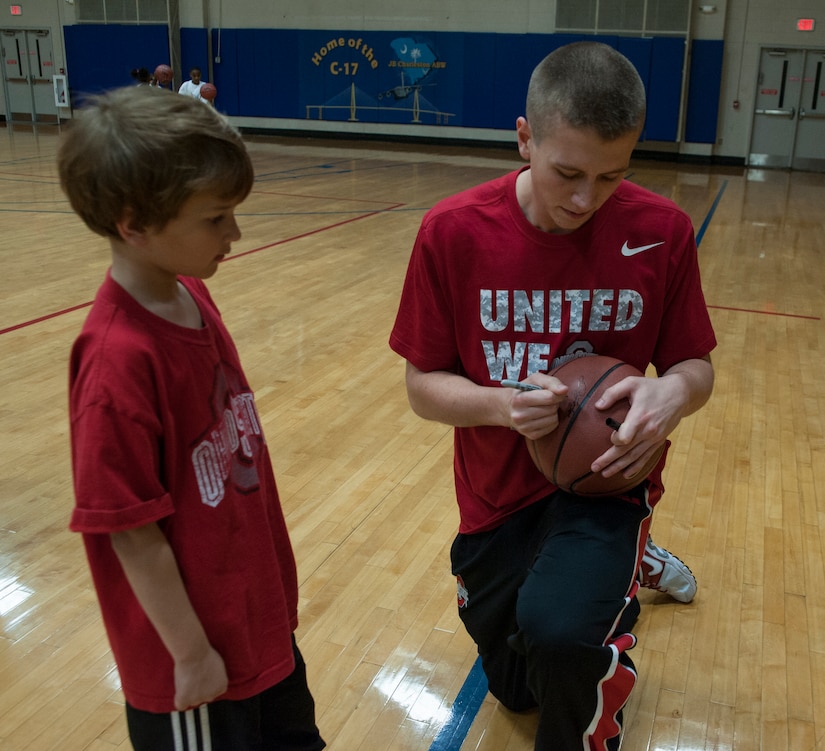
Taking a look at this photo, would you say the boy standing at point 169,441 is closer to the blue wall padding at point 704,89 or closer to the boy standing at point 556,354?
the boy standing at point 556,354

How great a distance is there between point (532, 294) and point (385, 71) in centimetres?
1649

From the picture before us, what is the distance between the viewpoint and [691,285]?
1.86 metres

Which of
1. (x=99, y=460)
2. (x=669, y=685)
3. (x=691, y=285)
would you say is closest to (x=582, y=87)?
(x=691, y=285)

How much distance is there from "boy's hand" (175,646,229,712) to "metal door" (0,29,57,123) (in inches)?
808

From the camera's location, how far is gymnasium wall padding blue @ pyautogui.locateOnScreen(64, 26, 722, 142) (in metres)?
14.9

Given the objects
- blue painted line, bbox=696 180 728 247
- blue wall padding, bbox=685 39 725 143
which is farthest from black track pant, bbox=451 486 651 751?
blue wall padding, bbox=685 39 725 143

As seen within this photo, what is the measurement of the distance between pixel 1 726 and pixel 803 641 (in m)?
2.06

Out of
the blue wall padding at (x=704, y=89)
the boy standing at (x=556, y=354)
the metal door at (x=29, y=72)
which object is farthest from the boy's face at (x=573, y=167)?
the metal door at (x=29, y=72)

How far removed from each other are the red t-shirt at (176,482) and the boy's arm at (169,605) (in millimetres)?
32

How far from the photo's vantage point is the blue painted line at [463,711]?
1.95 m

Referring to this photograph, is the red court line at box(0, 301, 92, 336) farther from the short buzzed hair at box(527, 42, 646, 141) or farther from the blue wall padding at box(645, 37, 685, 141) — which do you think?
the blue wall padding at box(645, 37, 685, 141)

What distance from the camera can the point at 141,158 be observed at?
1080 millimetres

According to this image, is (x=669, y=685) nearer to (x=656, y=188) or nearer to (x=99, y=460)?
(x=99, y=460)

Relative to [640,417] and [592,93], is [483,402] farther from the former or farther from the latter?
[592,93]
